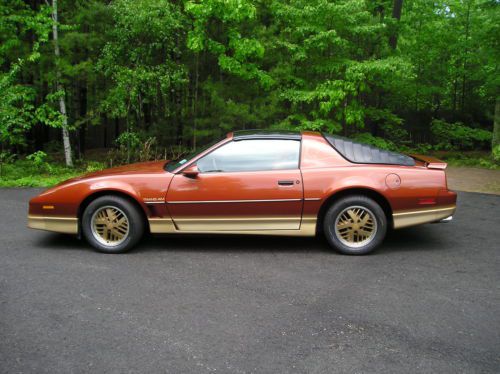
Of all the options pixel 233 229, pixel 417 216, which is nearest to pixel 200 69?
pixel 233 229

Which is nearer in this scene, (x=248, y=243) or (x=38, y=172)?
(x=248, y=243)

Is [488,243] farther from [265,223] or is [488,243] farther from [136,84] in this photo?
[136,84]

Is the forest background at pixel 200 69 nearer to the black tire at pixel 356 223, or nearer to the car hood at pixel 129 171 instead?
the car hood at pixel 129 171

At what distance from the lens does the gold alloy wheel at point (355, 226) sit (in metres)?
5.31

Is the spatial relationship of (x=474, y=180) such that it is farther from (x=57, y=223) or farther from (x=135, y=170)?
(x=57, y=223)

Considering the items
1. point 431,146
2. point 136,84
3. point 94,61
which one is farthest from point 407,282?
point 431,146

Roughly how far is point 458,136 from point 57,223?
50.2ft

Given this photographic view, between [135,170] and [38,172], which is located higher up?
[135,170]

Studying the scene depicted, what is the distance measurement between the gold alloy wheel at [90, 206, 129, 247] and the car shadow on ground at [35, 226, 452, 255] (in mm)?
267

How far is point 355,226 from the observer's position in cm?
534

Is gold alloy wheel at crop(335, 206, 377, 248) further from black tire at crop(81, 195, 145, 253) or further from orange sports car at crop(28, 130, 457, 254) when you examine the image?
black tire at crop(81, 195, 145, 253)

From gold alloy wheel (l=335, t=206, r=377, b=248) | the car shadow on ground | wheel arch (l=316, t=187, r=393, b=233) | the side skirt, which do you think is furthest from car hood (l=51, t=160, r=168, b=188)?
gold alloy wheel (l=335, t=206, r=377, b=248)

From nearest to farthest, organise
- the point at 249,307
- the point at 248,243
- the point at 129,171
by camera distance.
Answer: the point at 249,307
the point at 129,171
the point at 248,243

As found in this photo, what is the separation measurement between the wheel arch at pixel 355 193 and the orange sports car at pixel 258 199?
12 mm
